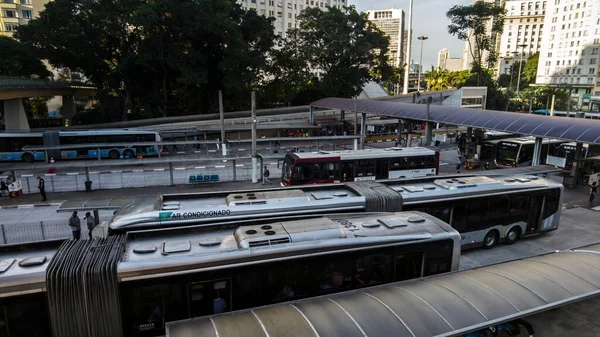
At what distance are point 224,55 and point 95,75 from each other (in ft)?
51.1

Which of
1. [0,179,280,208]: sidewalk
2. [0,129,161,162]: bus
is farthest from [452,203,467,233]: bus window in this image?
[0,129,161,162]: bus

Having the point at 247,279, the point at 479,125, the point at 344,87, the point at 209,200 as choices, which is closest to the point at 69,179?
the point at 209,200

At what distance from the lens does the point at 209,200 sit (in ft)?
42.7

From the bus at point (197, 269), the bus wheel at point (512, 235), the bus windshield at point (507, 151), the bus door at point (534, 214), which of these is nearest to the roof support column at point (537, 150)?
the bus windshield at point (507, 151)

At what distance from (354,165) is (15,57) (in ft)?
138

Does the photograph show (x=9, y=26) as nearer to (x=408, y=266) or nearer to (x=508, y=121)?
(x=508, y=121)

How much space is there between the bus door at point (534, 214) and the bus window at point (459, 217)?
375cm

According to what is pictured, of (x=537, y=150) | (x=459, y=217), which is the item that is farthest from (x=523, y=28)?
(x=459, y=217)

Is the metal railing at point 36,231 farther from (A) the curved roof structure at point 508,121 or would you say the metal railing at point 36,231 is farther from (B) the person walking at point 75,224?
(A) the curved roof structure at point 508,121

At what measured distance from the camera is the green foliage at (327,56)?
55.7 metres

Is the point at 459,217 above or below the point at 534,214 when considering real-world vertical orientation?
above

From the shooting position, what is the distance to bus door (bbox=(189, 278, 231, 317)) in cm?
866

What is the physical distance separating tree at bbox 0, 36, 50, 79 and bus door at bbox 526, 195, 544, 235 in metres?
48.8

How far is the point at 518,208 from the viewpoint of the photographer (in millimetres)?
16391
